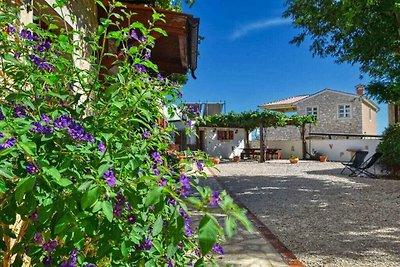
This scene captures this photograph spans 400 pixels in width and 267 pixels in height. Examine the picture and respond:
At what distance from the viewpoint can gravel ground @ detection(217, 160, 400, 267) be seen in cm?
383

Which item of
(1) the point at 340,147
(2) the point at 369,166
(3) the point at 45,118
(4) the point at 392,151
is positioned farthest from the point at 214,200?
(1) the point at 340,147

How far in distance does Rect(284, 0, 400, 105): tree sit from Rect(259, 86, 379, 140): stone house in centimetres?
1796

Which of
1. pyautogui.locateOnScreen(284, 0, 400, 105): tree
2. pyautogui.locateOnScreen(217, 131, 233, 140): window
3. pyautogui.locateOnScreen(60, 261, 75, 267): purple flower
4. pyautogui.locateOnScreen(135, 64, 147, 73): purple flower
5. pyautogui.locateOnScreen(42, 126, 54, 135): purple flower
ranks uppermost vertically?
pyautogui.locateOnScreen(284, 0, 400, 105): tree

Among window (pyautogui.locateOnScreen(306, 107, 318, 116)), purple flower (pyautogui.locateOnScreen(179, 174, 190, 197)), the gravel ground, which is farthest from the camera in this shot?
window (pyautogui.locateOnScreen(306, 107, 318, 116))

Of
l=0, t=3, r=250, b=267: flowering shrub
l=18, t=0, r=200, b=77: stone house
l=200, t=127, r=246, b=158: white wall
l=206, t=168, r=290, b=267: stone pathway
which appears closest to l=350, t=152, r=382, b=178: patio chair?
l=18, t=0, r=200, b=77: stone house

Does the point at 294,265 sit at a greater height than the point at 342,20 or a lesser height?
lesser

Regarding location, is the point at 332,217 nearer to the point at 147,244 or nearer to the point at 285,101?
the point at 147,244

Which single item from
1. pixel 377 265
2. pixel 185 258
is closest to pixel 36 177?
pixel 185 258

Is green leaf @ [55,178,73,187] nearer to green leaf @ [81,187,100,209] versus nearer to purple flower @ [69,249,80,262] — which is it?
green leaf @ [81,187,100,209]

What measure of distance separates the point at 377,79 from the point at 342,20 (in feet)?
8.83

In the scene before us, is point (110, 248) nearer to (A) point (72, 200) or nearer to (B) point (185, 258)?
(A) point (72, 200)

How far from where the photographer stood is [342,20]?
856 centimetres

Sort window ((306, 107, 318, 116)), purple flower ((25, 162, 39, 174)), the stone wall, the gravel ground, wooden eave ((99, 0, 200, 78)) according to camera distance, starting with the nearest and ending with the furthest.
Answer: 1. purple flower ((25, 162, 39, 174))
2. the gravel ground
3. wooden eave ((99, 0, 200, 78))
4. the stone wall
5. window ((306, 107, 318, 116))

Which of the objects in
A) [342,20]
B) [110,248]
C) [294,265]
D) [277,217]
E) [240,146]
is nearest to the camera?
[110,248]
